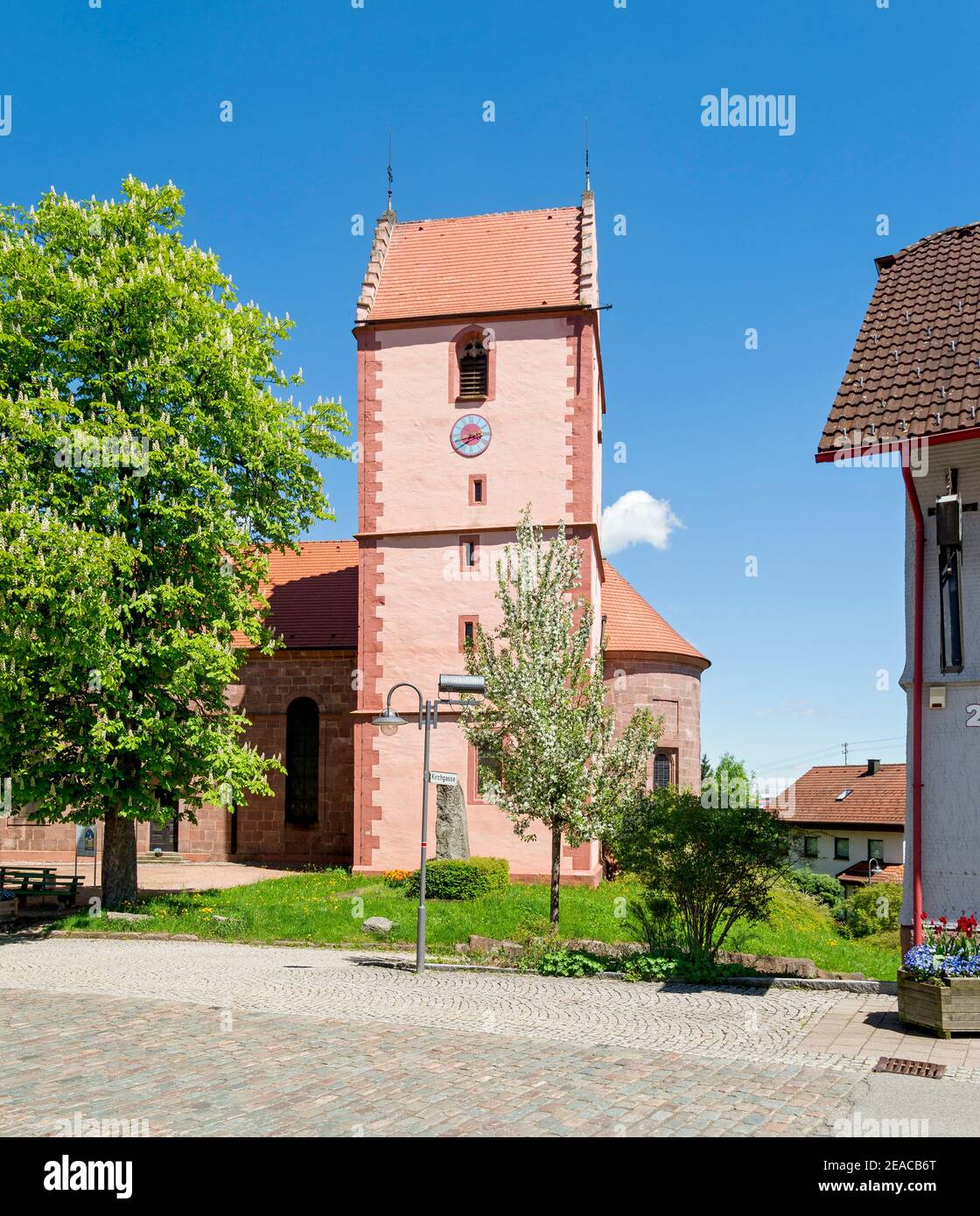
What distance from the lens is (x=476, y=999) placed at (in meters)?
12.8

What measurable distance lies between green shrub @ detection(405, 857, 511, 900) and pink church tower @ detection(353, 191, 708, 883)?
3790 millimetres

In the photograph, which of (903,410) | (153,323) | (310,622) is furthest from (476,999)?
(310,622)

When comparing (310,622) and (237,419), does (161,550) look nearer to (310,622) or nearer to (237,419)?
(237,419)

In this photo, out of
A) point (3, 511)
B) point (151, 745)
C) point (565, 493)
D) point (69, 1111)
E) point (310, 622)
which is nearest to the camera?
point (69, 1111)

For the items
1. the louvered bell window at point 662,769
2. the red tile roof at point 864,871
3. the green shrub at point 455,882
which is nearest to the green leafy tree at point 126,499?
the green shrub at point 455,882

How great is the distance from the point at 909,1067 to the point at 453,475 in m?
20.3

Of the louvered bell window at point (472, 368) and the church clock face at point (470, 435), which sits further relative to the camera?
the louvered bell window at point (472, 368)

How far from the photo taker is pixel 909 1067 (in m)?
9.14

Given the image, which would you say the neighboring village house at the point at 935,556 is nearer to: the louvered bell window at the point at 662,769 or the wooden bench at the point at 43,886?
the wooden bench at the point at 43,886

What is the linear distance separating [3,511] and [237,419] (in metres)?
4.70

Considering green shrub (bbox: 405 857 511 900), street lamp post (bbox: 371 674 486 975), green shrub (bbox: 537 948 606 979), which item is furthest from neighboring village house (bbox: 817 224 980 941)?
green shrub (bbox: 405 857 511 900)

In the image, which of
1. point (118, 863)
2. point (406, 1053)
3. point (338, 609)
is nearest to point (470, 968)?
point (406, 1053)

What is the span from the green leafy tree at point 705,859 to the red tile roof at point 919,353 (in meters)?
5.13

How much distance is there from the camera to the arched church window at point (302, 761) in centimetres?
3119
